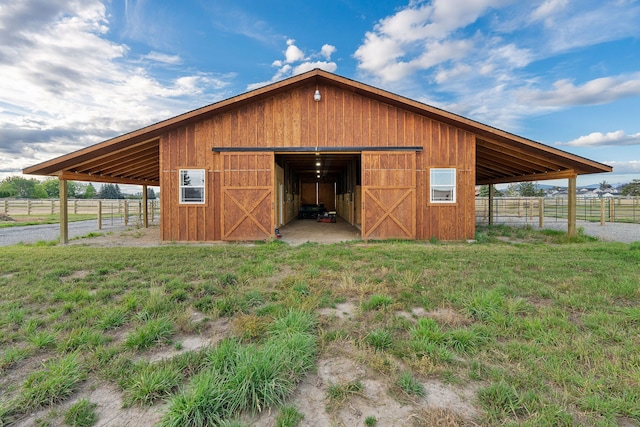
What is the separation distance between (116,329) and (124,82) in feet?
55.2

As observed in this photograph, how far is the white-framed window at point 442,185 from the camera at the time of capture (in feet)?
33.2

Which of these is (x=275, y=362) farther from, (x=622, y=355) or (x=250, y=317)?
(x=622, y=355)

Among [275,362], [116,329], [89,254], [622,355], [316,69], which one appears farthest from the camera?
[316,69]

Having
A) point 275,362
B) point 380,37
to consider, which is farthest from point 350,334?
point 380,37

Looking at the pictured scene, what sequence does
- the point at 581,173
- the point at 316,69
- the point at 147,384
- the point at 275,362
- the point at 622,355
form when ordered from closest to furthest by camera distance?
the point at 147,384, the point at 275,362, the point at 622,355, the point at 316,69, the point at 581,173

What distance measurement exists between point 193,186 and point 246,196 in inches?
74.0

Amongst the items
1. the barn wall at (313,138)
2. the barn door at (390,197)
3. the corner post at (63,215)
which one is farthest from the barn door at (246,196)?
the corner post at (63,215)

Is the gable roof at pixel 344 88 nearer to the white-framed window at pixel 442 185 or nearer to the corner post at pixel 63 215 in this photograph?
the corner post at pixel 63 215

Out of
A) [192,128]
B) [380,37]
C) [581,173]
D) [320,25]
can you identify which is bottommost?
[581,173]

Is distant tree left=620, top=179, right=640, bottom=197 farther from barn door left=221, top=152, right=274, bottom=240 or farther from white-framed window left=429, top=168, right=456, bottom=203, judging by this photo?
barn door left=221, top=152, right=274, bottom=240

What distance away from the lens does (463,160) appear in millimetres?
10047

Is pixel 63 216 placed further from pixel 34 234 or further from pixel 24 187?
pixel 24 187

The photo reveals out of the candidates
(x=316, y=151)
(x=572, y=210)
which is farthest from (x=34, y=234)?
(x=572, y=210)

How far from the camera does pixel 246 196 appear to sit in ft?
33.0
